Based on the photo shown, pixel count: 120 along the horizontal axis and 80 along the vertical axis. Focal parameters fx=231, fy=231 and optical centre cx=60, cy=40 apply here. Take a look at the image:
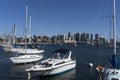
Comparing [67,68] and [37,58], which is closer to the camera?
[67,68]

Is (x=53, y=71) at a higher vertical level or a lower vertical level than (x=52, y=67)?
lower

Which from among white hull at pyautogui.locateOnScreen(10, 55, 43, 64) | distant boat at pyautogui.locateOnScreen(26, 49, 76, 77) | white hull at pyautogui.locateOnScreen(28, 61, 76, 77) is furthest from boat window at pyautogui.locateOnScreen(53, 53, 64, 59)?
white hull at pyautogui.locateOnScreen(10, 55, 43, 64)

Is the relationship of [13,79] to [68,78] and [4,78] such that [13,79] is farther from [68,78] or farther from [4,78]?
[68,78]

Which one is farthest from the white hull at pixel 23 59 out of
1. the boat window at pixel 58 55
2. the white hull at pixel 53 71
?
the white hull at pixel 53 71

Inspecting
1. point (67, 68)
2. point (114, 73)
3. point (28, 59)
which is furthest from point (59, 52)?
point (114, 73)

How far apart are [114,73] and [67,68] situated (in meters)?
14.8

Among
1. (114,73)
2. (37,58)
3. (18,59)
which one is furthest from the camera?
(37,58)

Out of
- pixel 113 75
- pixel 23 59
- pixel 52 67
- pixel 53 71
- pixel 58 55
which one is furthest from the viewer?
pixel 23 59

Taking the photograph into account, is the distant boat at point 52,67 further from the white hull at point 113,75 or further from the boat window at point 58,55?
the white hull at point 113,75

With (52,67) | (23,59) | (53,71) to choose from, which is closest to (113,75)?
(52,67)

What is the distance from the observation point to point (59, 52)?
4319 cm

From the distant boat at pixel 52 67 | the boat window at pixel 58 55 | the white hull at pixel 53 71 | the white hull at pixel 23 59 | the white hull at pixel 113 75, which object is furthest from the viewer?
the white hull at pixel 23 59

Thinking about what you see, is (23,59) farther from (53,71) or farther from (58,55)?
(53,71)

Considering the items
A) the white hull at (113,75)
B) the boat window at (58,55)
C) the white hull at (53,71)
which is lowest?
the white hull at (53,71)
